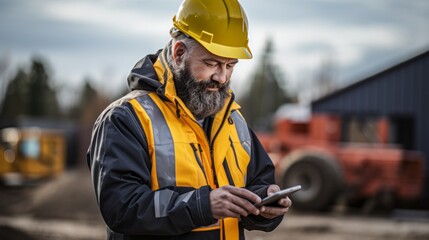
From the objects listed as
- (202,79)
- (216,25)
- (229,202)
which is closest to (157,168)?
(229,202)

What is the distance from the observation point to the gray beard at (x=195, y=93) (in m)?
2.56

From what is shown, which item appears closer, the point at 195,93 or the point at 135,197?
the point at 135,197

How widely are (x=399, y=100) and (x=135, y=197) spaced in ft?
48.4

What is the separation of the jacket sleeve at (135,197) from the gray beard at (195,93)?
36 centimetres

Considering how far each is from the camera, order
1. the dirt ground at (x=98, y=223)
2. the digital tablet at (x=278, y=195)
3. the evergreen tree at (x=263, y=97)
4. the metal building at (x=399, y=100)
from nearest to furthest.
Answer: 1. the digital tablet at (x=278, y=195)
2. the dirt ground at (x=98, y=223)
3. the metal building at (x=399, y=100)
4. the evergreen tree at (x=263, y=97)

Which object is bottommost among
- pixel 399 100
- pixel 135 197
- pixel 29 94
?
pixel 29 94

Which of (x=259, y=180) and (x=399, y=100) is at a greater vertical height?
(x=259, y=180)

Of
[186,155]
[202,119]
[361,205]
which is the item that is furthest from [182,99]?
[361,205]

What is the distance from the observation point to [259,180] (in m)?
2.70

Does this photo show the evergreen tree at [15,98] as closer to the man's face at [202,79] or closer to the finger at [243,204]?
the man's face at [202,79]

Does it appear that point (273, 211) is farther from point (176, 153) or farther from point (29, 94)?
point (29, 94)

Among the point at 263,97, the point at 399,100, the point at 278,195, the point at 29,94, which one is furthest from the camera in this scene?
the point at 29,94

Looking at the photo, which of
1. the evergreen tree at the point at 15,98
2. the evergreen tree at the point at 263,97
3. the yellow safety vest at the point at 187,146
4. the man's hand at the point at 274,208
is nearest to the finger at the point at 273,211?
the man's hand at the point at 274,208

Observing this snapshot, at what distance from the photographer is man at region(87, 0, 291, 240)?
224 centimetres
